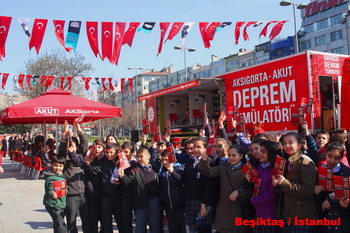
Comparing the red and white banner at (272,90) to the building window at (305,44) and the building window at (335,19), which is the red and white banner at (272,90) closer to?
the building window at (335,19)

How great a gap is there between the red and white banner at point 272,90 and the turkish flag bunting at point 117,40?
12.8ft

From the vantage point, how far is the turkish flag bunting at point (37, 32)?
11531mm

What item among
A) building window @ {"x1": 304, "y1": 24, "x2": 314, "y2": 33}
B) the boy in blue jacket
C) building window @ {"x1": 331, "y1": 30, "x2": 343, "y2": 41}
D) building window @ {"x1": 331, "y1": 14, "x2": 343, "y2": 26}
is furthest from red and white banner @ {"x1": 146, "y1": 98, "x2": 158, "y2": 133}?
building window @ {"x1": 304, "y1": 24, "x2": 314, "y2": 33}

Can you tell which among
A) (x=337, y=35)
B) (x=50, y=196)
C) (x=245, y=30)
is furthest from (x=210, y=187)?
(x=337, y=35)

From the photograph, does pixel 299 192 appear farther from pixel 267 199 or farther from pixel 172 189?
pixel 172 189

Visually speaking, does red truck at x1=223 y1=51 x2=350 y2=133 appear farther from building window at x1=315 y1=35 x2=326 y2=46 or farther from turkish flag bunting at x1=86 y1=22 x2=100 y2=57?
building window at x1=315 y1=35 x2=326 y2=46

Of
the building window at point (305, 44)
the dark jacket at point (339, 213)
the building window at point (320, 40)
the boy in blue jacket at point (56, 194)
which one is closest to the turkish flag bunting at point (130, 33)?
the boy in blue jacket at point (56, 194)

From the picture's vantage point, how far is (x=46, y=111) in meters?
A: 10.2

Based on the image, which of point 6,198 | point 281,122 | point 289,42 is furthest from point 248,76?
point 289,42

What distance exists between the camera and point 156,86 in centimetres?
10100

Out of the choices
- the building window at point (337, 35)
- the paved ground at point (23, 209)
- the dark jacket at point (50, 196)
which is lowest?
the paved ground at point (23, 209)

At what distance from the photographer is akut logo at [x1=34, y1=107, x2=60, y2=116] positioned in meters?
10.2

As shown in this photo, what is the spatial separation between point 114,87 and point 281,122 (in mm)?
13477

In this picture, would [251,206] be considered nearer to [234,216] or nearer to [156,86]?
[234,216]
